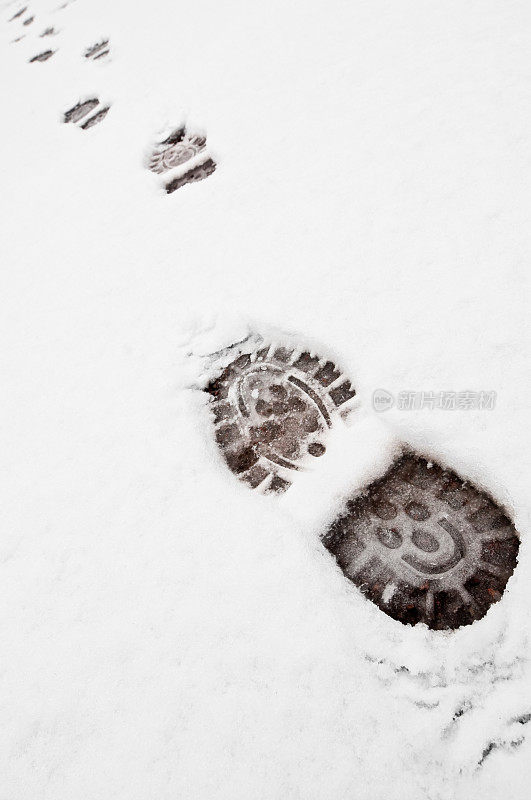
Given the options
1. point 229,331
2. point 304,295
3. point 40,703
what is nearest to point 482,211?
point 304,295

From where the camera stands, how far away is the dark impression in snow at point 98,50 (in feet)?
15.6

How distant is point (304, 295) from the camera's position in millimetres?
2045

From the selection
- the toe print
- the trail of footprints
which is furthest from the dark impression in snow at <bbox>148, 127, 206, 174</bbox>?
the toe print

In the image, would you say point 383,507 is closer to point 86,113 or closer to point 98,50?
point 86,113

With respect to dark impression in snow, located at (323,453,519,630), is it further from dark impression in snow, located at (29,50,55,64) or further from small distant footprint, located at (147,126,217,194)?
dark impression in snow, located at (29,50,55,64)

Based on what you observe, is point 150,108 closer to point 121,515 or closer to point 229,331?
point 229,331

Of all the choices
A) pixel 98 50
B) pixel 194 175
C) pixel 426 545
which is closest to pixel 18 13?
pixel 98 50

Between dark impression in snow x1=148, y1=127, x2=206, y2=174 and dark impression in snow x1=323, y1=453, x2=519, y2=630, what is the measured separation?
2712mm

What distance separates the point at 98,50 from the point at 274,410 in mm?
5389

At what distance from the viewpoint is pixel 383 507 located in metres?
1.48

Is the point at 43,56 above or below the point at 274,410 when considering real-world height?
above

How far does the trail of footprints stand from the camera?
51.5 inches

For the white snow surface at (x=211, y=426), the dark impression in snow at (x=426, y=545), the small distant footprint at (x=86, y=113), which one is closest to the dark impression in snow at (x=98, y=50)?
the small distant footprint at (x=86, y=113)

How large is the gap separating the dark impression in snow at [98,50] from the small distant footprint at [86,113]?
954 mm
